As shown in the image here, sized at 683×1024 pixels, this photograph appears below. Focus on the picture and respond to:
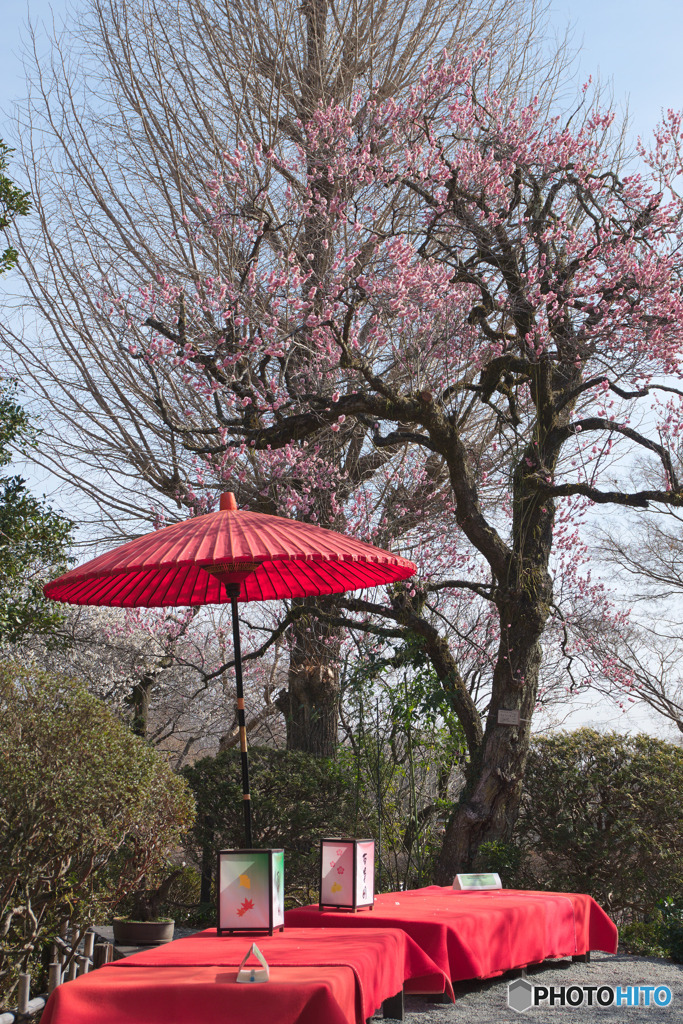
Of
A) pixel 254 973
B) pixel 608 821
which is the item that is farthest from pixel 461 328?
pixel 254 973

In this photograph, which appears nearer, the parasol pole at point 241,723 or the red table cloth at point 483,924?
the red table cloth at point 483,924

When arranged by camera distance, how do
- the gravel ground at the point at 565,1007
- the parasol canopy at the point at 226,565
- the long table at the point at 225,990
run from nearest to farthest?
1. the long table at the point at 225,990
2. the parasol canopy at the point at 226,565
3. the gravel ground at the point at 565,1007

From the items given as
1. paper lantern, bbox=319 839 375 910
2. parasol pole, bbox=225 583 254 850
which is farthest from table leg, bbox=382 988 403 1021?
parasol pole, bbox=225 583 254 850

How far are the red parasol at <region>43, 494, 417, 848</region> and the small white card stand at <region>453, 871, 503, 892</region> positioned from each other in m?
1.60

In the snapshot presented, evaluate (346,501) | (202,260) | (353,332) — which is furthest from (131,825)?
(202,260)

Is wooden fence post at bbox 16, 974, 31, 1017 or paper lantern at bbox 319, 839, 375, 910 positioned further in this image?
wooden fence post at bbox 16, 974, 31, 1017

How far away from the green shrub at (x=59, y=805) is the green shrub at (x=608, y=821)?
321 cm

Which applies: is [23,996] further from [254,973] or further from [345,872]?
[254,973]

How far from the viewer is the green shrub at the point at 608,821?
6.26m

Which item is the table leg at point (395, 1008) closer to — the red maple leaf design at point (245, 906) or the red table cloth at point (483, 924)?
the red table cloth at point (483, 924)

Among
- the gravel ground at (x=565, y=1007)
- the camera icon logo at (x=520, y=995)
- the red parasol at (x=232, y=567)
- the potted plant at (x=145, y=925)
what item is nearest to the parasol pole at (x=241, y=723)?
the red parasol at (x=232, y=567)

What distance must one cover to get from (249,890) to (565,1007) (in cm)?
231

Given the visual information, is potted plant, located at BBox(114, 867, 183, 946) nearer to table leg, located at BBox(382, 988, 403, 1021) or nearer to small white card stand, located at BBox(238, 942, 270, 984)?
table leg, located at BBox(382, 988, 403, 1021)

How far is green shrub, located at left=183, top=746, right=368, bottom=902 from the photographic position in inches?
280
